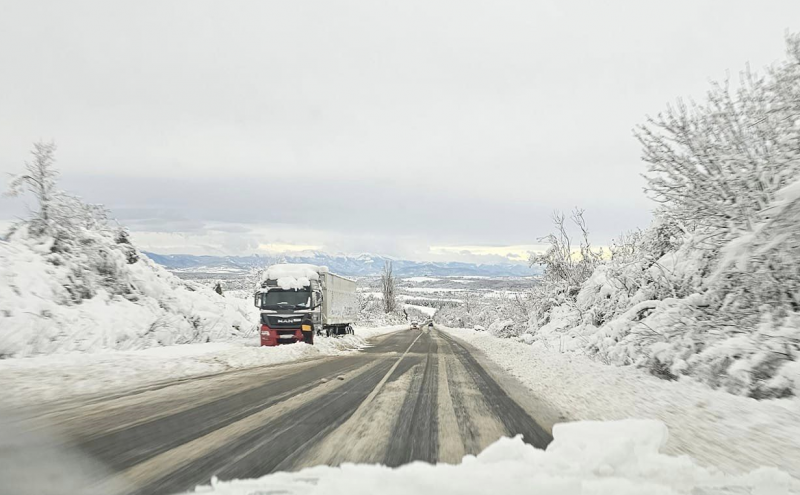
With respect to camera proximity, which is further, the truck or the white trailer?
the white trailer

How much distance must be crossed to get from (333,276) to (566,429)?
22258mm

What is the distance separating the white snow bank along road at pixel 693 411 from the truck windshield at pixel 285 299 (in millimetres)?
12235

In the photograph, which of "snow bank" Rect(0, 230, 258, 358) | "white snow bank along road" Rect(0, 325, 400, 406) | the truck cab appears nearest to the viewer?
"white snow bank along road" Rect(0, 325, 400, 406)

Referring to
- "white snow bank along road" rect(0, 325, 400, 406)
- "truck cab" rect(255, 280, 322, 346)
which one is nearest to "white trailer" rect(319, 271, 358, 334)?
"truck cab" rect(255, 280, 322, 346)

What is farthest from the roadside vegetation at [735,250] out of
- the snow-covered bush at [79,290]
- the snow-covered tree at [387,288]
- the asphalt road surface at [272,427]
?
the snow-covered tree at [387,288]

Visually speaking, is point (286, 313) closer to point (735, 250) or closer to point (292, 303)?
point (292, 303)

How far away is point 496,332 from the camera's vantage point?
43.8 meters

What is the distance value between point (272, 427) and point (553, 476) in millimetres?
3429

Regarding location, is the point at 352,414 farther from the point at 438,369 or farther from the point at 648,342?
the point at 648,342

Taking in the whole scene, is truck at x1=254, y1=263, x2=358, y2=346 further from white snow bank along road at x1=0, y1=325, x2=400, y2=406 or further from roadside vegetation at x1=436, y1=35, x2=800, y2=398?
roadside vegetation at x1=436, y1=35, x2=800, y2=398

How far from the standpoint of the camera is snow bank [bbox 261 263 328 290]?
2105cm

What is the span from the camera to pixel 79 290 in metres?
15.6

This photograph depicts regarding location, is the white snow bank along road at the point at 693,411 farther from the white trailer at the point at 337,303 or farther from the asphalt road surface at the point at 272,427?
the white trailer at the point at 337,303

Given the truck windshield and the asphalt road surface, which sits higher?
the truck windshield
